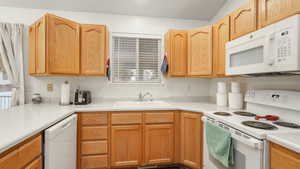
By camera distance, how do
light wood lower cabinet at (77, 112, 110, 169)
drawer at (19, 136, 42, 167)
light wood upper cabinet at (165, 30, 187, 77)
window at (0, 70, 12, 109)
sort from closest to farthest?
drawer at (19, 136, 42, 167), light wood lower cabinet at (77, 112, 110, 169), window at (0, 70, 12, 109), light wood upper cabinet at (165, 30, 187, 77)

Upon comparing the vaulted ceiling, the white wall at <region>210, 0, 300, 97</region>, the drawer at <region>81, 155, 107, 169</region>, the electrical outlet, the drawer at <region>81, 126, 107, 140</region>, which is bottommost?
the drawer at <region>81, 155, 107, 169</region>

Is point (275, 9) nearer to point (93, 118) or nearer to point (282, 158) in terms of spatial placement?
point (282, 158)

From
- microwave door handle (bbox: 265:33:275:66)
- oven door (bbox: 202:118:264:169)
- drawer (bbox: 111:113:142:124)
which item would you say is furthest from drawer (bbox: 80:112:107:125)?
microwave door handle (bbox: 265:33:275:66)

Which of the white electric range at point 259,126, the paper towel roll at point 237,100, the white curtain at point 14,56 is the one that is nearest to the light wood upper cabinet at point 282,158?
the white electric range at point 259,126

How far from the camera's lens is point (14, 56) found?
219cm

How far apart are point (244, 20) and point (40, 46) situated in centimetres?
253

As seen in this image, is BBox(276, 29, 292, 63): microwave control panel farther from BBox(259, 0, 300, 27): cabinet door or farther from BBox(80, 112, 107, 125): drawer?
BBox(80, 112, 107, 125): drawer

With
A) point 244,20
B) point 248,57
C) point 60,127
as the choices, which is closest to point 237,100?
point 248,57

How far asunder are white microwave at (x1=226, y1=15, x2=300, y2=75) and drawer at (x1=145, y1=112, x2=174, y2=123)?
97 cm

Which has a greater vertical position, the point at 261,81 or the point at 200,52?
the point at 200,52

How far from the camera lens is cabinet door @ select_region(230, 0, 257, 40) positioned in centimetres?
153

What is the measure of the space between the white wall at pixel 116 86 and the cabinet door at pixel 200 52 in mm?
446

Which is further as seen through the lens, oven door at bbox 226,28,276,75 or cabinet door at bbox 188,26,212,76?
cabinet door at bbox 188,26,212,76

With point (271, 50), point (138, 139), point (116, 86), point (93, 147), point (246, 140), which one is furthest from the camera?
point (116, 86)
